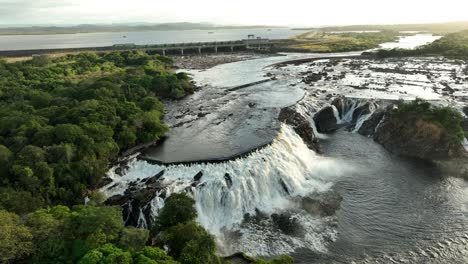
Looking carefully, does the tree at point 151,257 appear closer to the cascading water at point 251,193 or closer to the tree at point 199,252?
the tree at point 199,252

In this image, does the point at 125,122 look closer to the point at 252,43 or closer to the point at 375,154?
the point at 375,154

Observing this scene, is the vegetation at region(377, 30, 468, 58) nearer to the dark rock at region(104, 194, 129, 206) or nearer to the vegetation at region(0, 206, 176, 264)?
the dark rock at region(104, 194, 129, 206)

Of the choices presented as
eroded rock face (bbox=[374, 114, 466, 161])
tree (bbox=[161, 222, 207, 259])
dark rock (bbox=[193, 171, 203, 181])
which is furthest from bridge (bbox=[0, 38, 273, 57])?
tree (bbox=[161, 222, 207, 259])

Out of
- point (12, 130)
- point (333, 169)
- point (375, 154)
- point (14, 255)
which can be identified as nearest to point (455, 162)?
point (375, 154)

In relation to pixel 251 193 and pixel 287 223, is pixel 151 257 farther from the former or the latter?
pixel 251 193

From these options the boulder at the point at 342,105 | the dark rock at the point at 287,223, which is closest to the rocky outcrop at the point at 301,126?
the boulder at the point at 342,105

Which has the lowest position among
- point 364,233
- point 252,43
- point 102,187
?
point 364,233

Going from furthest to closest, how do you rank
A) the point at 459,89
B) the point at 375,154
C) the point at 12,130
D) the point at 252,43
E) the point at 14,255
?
the point at 252,43, the point at 459,89, the point at 375,154, the point at 12,130, the point at 14,255
